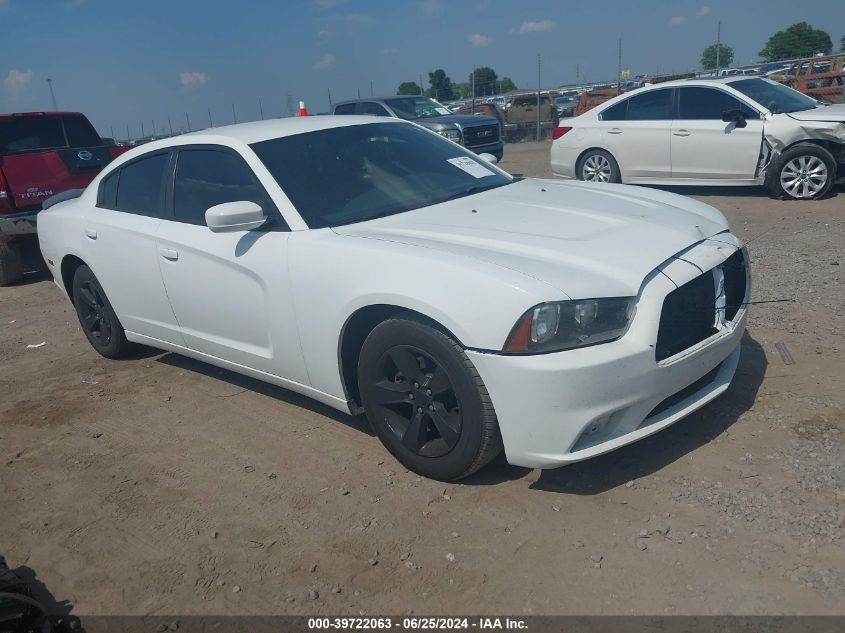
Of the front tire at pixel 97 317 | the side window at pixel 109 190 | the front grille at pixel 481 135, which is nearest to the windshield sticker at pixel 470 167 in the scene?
the side window at pixel 109 190

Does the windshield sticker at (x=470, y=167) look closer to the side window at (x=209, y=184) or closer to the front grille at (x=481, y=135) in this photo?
the side window at (x=209, y=184)

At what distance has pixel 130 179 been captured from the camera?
4914 mm

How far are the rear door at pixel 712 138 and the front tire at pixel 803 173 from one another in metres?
0.29

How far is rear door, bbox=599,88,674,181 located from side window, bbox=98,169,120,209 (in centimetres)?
715

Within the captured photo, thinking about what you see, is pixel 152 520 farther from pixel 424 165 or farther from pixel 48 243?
pixel 48 243

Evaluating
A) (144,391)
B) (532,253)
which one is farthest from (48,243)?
(532,253)

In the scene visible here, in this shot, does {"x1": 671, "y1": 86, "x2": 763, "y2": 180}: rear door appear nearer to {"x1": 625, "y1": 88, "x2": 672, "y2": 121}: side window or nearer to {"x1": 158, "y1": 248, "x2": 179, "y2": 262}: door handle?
{"x1": 625, "y1": 88, "x2": 672, "y2": 121}: side window

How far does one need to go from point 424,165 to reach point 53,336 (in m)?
4.07

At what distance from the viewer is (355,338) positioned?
351cm

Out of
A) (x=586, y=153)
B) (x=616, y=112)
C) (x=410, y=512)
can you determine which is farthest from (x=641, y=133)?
(x=410, y=512)

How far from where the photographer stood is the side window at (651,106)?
32.1 ft

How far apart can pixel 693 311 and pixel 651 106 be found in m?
7.59

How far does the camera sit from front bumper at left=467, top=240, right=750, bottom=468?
9.25ft

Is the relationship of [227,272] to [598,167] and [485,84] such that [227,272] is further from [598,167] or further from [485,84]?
[485,84]
